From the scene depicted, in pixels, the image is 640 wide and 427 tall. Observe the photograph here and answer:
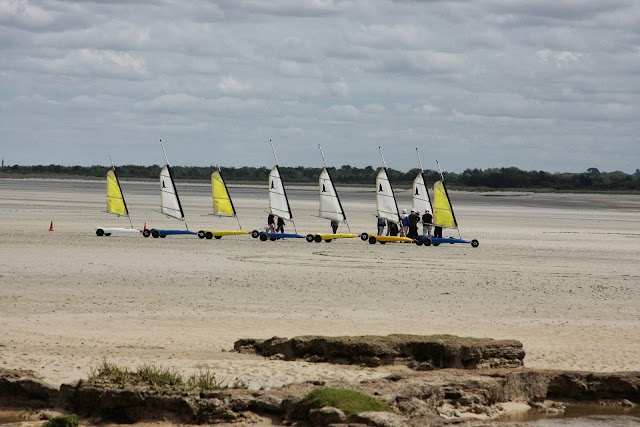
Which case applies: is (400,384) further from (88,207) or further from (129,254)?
(88,207)

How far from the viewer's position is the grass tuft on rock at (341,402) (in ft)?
35.9

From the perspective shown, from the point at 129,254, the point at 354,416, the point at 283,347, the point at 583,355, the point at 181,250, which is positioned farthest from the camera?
the point at 181,250

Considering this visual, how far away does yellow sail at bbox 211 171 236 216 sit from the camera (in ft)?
136

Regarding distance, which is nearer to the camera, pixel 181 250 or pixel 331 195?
pixel 181 250

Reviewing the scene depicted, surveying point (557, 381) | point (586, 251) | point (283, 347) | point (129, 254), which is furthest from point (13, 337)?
point (586, 251)

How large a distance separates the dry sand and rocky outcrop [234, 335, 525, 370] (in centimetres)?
37

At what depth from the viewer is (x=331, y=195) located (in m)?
41.4

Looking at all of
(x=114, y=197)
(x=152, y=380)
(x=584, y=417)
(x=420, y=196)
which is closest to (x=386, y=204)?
(x=420, y=196)

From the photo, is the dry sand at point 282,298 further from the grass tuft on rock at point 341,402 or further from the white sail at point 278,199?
the white sail at point 278,199

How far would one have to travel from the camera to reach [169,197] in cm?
4153

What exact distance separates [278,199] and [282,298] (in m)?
19.0

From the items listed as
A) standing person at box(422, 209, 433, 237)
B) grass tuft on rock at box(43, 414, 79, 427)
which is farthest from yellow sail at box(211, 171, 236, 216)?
grass tuft on rock at box(43, 414, 79, 427)

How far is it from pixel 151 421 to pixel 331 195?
99.0 ft

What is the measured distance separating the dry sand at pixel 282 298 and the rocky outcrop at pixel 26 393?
0.64m
